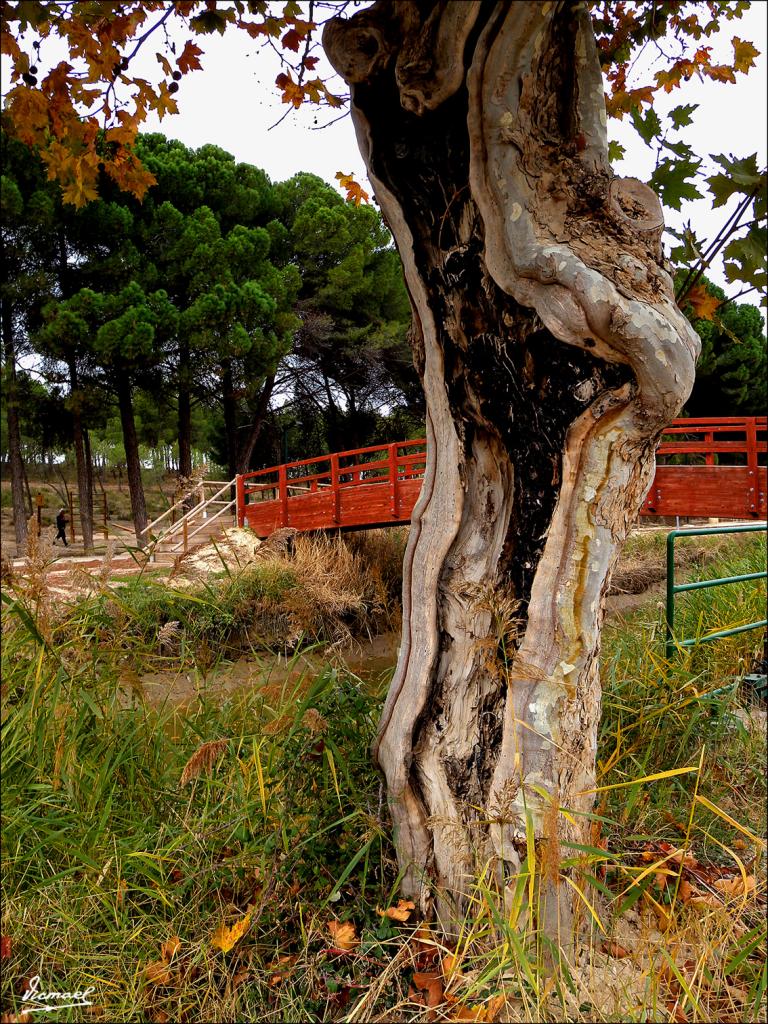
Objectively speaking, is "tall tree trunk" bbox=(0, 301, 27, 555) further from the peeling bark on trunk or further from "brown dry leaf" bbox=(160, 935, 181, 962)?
"brown dry leaf" bbox=(160, 935, 181, 962)

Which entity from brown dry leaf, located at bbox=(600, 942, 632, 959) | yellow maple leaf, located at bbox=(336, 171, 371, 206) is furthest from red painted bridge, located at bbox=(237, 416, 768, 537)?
brown dry leaf, located at bbox=(600, 942, 632, 959)

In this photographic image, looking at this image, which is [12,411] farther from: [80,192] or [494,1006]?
[494,1006]

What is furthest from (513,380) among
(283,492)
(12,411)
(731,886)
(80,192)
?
(12,411)

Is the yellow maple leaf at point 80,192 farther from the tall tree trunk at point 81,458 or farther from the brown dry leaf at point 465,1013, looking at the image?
the tall tree trunk at point 81,458

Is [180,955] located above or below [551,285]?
below

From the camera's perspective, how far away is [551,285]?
1.50 metres

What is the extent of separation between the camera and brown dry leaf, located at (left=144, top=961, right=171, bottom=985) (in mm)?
1390

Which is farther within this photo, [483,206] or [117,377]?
[117,377]

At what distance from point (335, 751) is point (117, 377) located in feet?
45.0

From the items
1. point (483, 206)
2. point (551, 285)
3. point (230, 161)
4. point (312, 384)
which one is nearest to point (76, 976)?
point (551, 285)

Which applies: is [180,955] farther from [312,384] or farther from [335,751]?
[312,384]

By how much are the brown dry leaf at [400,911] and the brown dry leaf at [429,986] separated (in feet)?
0.35

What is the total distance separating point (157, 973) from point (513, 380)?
146 centimetres

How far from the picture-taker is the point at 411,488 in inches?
338
